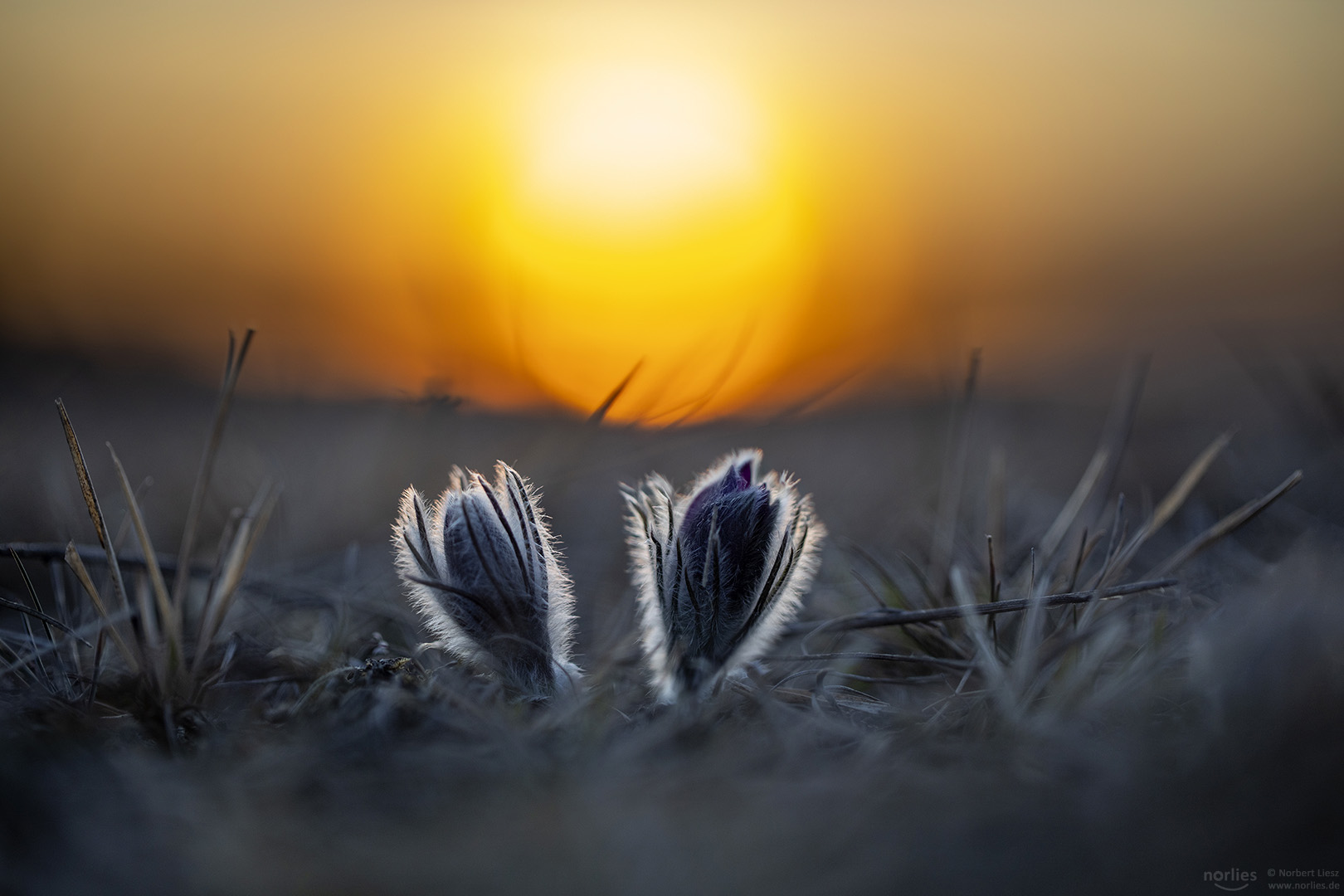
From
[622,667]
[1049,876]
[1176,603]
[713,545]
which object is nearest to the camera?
[1049,876]

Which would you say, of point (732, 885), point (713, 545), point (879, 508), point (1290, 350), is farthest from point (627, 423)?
point (1290, 350)

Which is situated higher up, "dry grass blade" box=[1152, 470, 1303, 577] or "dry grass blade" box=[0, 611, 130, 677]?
"dry grass blade" box=[1152, 470, 1303, 577]

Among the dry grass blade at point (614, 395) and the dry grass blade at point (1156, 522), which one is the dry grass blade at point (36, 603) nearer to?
the dry grass blade at point (614, 395)

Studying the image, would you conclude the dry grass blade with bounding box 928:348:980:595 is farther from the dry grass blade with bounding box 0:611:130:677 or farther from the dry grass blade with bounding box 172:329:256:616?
the dry grass blade with bounding box 0:611:130:677

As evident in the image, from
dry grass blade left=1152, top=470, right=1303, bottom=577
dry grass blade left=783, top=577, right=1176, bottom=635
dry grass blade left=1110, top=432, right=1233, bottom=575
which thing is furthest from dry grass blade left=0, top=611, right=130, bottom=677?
dry grass blade left=1152, top=470, right=1303, bottom=577

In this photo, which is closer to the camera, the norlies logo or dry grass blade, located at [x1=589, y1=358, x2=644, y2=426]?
the norlies logo

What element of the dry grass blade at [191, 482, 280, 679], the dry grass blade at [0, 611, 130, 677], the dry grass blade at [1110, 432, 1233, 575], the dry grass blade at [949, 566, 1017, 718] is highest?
the dry grass blade at [1110, 432, 1233, 575]

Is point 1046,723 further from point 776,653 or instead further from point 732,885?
point 776,653

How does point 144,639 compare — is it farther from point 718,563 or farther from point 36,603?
point 718,563
